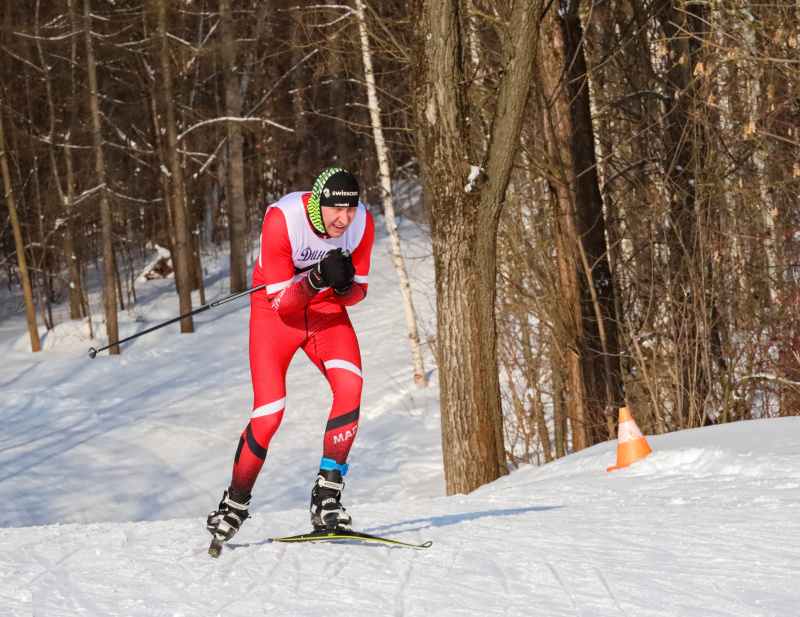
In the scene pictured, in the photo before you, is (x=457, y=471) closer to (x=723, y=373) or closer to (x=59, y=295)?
(x=723, y=373)

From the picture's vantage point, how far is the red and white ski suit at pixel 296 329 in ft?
14.0

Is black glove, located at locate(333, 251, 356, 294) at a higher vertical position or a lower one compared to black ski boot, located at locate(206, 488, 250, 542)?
higher

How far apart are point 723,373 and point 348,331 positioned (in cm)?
656

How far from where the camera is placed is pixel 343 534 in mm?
4238

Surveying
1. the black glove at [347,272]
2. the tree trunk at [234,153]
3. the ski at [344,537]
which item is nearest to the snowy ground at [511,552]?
the ski at [344,537]

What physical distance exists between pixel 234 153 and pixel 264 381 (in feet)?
65.5

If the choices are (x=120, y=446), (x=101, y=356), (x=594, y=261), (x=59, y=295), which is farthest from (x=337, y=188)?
(x=59, y=295)

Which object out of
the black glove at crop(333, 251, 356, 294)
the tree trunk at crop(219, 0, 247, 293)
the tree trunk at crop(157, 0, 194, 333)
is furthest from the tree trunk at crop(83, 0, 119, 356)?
the black glove at crop(333, 251, 356, 294)

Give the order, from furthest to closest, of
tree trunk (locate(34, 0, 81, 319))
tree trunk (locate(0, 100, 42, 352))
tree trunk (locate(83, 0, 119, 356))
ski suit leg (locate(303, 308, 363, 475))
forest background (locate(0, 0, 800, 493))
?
tree trunk (locate(34, 0, 81, 319))
tree trunk (locate(0, 100, 42, 352))
tree trunk (locate(83, 0, 119, 356))
forest background (locate(0, 0, 800, 493))
ski suit leg (locate(303, 308, 363, 475))

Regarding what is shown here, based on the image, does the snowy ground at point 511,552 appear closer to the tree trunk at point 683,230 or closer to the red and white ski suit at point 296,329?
the red and white ski suit at point 296,329

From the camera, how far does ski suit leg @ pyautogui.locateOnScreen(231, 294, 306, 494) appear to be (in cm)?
439

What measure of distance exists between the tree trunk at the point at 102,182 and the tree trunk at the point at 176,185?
1.54m

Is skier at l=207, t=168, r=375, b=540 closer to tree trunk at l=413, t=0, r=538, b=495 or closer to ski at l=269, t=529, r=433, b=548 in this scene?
ski at l=269, t=529, r=433, b=548

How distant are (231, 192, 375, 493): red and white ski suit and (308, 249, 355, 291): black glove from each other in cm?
11
